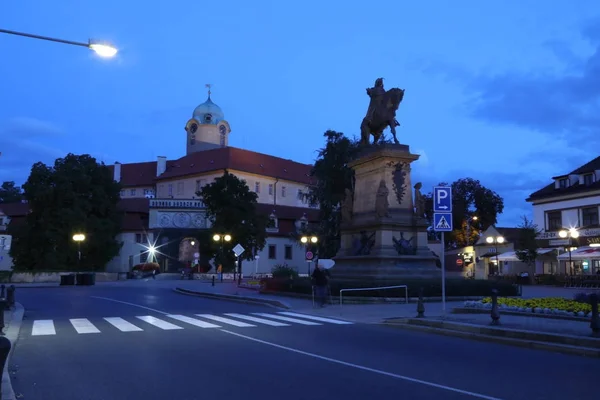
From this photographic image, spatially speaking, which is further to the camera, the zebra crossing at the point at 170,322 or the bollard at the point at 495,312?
the zebra crossing at the point at 170,322

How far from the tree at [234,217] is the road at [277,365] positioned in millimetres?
45552

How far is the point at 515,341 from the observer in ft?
42.0

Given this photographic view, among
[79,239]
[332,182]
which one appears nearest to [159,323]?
[332,182]

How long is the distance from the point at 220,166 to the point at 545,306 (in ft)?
230

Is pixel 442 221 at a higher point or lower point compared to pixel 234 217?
lower

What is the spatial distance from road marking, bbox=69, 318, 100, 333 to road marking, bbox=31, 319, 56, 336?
606 mm

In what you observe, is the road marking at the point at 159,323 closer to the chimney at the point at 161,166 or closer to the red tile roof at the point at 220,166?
the red tile roof at the point at 220,166

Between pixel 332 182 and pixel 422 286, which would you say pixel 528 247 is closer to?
pixel 332 182

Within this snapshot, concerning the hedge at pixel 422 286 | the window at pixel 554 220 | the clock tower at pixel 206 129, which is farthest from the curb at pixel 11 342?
the clock tower at pixel 206 129

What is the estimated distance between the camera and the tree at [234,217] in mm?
61781

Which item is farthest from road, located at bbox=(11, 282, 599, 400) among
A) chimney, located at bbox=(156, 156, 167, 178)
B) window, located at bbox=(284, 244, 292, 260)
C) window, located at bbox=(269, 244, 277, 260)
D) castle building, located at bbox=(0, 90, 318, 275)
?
chimney, located at bbox=(156, 156, 167, 178)

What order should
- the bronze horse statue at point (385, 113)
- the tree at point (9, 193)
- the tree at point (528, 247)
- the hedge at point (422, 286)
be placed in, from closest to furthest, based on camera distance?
the hedge at point (422, 286) < the bronze horse statue at point (385, 113) < the tree at point (528, 247) < the tree at point (9, 193)

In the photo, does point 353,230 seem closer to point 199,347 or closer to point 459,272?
point 199,347

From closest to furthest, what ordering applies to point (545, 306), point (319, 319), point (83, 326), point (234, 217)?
point (83, 326), point (545, 306), point (319, 319), point (234, 217)
